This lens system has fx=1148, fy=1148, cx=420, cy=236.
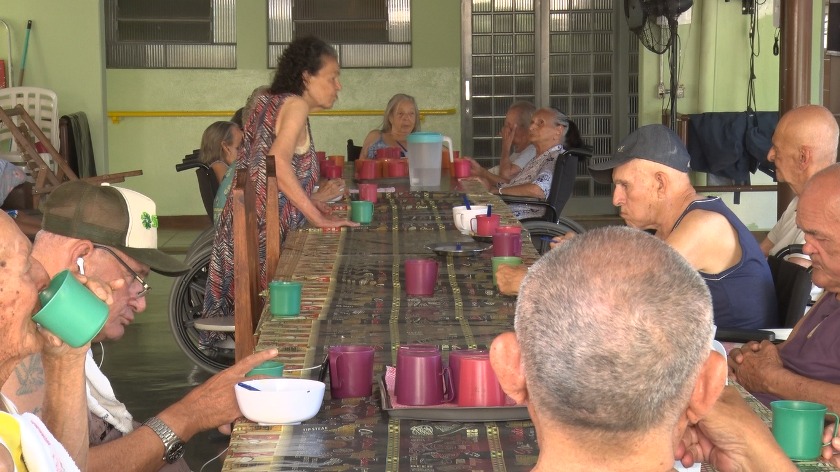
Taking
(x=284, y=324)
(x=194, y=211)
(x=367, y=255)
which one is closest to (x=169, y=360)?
(x=367, y=255)

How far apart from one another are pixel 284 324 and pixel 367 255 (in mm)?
1126

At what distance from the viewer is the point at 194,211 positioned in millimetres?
11102

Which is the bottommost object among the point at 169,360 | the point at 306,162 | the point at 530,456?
the point at 169,360

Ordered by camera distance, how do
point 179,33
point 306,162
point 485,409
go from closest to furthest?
point 485,409
point 306,162
point 179,33

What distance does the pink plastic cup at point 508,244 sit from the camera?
3.68 meters

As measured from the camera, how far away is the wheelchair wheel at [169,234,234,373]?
525cm

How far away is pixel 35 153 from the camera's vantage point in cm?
900

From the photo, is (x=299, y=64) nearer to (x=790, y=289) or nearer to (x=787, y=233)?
(x=787, y=233)

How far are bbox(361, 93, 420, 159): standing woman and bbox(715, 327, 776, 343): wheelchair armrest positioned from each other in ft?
15.9

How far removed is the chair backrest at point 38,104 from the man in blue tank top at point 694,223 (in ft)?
24.0

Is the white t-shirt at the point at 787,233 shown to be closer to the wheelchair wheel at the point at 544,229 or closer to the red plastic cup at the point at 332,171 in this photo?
the wheelchair wheel at the point at 544,229

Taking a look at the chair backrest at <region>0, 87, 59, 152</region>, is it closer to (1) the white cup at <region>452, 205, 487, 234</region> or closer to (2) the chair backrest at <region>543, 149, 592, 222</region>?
(2) the chair backrest at <region>543, 149, 592, 222</region>

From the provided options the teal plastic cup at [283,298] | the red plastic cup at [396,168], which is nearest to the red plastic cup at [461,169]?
the red plastic cup at [396,168]

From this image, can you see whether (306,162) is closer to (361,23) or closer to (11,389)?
(11,389)
